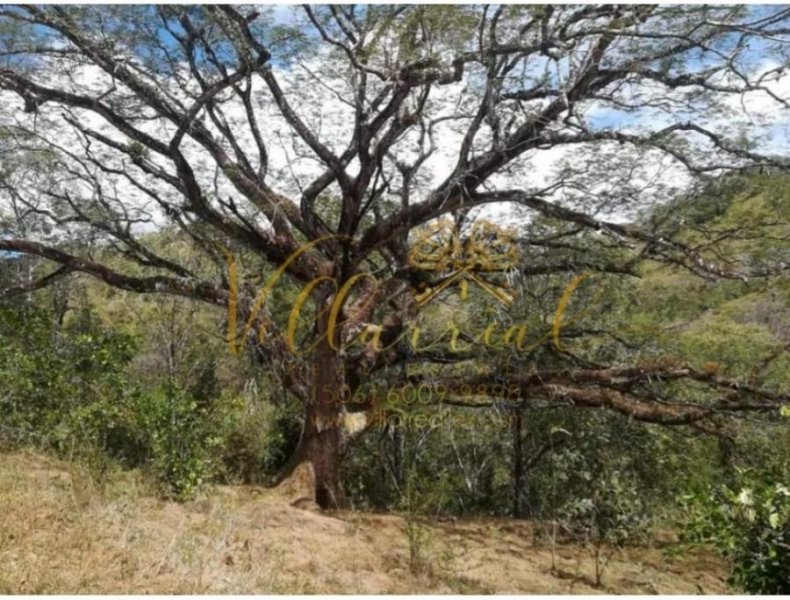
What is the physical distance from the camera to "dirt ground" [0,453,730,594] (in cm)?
326

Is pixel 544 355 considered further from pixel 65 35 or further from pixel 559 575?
pixel 65 35

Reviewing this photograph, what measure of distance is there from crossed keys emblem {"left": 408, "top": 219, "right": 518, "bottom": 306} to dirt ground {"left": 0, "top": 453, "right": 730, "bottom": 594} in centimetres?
256

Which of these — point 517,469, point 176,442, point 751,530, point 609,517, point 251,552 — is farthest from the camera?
point 517,469

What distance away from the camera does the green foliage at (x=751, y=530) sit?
294cm

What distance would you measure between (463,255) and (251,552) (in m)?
4.13

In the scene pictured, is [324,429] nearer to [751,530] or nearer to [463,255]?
[463,255]

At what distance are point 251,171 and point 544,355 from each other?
3925 millimetres

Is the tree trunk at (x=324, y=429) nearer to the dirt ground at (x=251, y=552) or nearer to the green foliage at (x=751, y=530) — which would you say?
the dirt ground at (x=251, y=552)

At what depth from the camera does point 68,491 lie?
445 cm

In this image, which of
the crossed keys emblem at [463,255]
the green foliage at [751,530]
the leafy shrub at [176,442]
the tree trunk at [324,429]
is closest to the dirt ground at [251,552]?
the leafy shrub at [176,442]

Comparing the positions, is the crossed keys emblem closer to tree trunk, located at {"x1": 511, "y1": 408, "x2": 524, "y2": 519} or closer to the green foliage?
tree trunk, located at {"x1": 511, "y1": 408, "x2": 524, "y2": 519}

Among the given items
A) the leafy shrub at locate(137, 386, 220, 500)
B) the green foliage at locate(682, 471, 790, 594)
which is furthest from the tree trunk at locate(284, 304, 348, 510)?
the green foliage at locate(682, 471, 790, 594)

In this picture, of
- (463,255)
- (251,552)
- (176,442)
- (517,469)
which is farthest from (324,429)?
(517,469)

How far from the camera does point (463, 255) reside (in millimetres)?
7379
